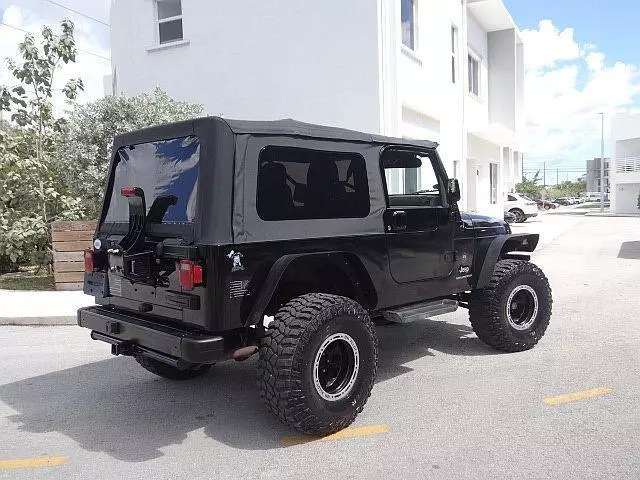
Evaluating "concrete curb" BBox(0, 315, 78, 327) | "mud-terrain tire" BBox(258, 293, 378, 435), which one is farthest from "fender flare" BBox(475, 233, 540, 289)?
"concrete curb" BBox(0, 315, 78, 327)

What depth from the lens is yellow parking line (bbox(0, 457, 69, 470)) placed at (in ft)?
12.1

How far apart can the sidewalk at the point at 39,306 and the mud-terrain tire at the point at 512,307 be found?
18.7 feet

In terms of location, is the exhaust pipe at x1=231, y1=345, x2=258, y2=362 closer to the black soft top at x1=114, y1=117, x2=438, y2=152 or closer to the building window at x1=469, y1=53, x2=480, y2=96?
the black soft top at x1=114, y1=117, x2=438, y2=152

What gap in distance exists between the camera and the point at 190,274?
3666mm

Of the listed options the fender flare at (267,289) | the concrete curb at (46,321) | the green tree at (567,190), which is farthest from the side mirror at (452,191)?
the green tree at (567,190)

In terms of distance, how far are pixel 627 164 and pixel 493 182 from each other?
74.7ft

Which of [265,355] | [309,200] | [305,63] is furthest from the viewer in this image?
[305,63]

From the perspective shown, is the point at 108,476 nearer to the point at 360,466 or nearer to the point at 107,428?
the point at 107,428

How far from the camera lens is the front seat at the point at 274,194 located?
397cm

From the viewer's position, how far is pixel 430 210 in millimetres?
5152

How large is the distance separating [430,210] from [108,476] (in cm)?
328

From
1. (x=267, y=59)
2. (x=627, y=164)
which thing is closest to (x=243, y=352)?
(x=267, y=59)

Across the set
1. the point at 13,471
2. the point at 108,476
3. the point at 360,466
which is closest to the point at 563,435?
the point at 360,466

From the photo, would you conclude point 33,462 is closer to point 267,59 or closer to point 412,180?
point 412,180
